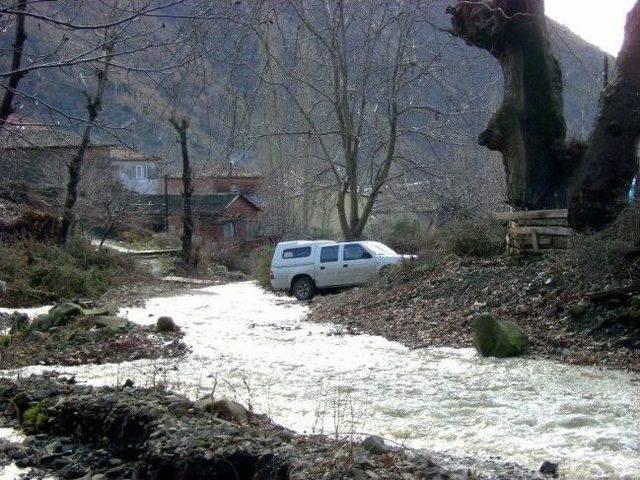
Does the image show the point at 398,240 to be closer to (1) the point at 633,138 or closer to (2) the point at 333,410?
(1) the point at 633,138

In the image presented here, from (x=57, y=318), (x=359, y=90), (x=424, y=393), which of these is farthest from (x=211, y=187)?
(x=424, y=393)

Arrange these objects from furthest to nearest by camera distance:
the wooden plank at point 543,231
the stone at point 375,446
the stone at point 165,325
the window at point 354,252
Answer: the window at point 354,252
the stone at point 165,325
the wooden plank at point 543,231
the stone at point 375,446

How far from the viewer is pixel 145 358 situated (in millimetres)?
14734

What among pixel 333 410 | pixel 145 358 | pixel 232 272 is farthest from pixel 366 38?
pixel 232 272

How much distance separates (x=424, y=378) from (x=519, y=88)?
8300mm

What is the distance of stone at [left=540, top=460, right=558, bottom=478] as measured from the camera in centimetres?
738

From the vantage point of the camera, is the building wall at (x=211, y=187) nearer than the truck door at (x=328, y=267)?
No

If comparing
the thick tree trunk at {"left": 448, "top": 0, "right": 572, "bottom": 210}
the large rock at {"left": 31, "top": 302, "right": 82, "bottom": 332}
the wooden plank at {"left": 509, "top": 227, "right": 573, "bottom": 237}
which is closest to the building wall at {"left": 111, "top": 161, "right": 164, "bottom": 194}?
the large rock at {"left": 31, "top": 302, "right": 82, "bottom": 332}

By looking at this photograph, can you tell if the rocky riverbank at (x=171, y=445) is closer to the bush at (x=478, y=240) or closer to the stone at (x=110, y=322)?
the stone at (x=110, y=322)

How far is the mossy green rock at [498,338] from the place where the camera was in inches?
516

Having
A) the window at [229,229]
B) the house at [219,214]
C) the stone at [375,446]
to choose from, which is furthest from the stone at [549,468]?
the window at [229,229]

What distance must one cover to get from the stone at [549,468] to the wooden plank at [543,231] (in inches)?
352

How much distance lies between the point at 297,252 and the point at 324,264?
4.58 feet

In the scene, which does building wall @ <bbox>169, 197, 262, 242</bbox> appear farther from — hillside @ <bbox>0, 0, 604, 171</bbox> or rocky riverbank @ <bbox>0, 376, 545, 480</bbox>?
rocky riverbank @ <bbox>0, 376, 545, 480</bbox>
